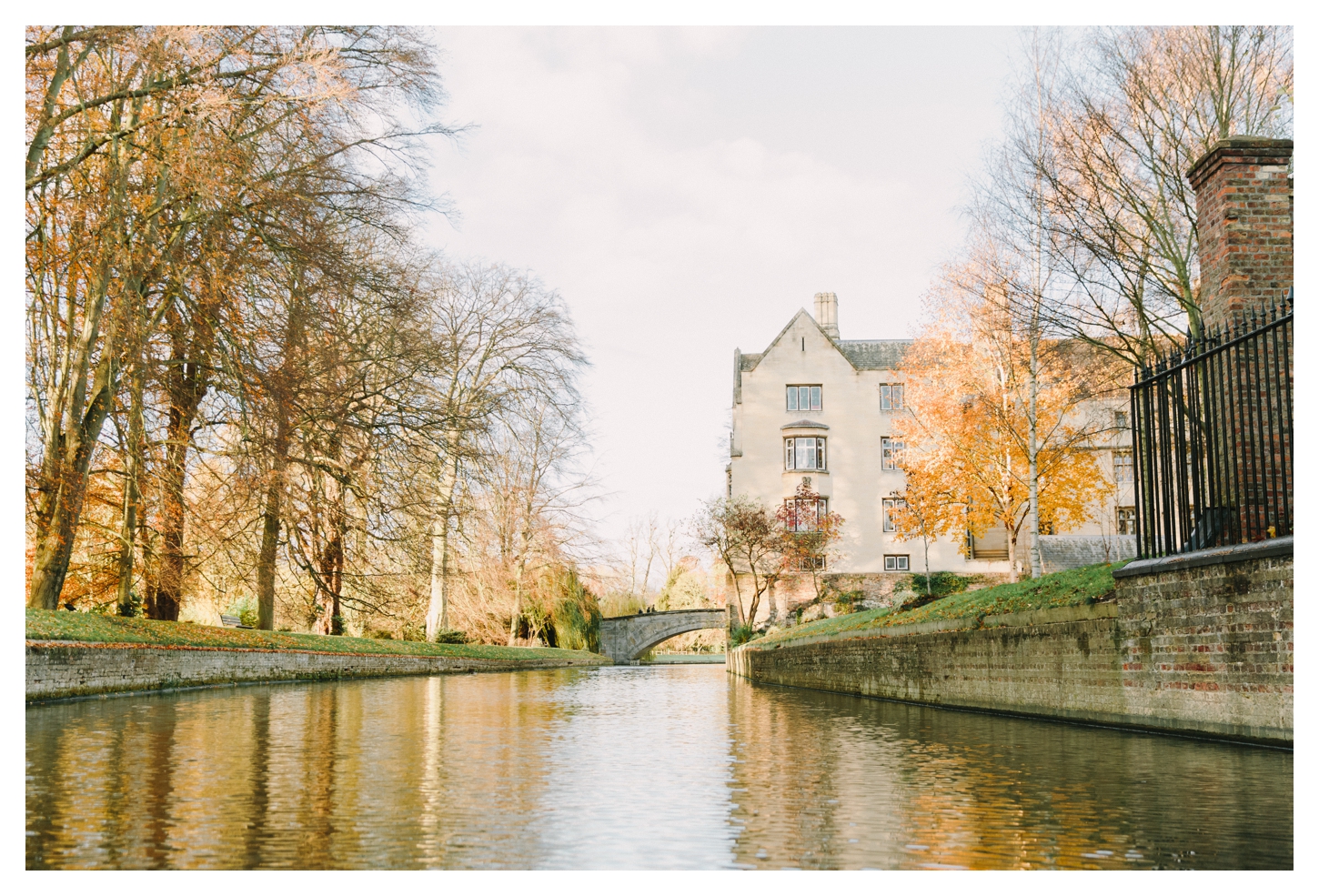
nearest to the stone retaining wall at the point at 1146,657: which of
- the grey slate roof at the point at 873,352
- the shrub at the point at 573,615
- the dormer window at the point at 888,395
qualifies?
the shrub at the point at 573,615

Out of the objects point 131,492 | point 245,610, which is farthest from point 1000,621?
point 245,610

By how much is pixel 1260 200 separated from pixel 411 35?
11.4 m

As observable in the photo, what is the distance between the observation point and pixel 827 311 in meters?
46.9

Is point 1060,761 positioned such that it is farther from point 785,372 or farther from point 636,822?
point 785,372

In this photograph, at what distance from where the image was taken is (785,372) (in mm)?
43250

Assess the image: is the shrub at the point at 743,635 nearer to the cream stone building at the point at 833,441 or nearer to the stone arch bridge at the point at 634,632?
the cream stone building at the point at 833,441

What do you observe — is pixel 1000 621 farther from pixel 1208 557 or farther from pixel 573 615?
pixel 573 615

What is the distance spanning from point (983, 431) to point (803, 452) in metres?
17.2

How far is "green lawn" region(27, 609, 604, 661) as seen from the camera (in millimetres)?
14133

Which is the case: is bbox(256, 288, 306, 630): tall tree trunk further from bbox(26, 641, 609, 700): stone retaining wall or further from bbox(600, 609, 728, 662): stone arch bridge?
bbox(600, 609, 728, 662): stone arch bridge

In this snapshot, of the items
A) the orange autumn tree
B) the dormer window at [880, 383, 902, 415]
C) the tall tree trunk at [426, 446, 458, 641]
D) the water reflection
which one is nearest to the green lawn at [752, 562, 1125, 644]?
the water reflection

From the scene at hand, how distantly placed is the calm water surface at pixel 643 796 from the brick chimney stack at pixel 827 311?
37.0 m

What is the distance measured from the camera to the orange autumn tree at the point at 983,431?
76.1ft

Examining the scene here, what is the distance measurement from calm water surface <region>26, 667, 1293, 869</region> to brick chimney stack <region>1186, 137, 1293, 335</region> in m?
4.10
